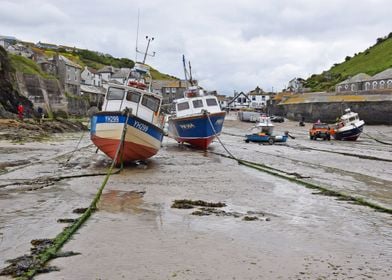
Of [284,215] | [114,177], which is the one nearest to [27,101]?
[114,177]

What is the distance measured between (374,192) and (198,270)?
8.53 meters

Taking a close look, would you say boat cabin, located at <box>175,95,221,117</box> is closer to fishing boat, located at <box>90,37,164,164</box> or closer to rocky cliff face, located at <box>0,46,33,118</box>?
fishing boat, located at <box>90,37,164,164</box>

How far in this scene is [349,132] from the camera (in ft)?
138

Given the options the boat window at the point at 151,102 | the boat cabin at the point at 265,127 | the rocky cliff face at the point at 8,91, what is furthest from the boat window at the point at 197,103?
the rocky cliff face at the point at 8,91

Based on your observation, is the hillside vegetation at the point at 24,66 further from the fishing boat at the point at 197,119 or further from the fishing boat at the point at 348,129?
the fishing boat at the point at 348,129

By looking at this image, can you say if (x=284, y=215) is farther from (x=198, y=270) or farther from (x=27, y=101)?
(x=27, y=101)

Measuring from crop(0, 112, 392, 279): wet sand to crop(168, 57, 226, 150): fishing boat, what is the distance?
12.1 m

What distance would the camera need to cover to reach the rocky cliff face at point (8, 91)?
4595 cm

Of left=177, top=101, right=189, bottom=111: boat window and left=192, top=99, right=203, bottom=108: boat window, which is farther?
left=177, top=101, right=189, bottom=111: boat window

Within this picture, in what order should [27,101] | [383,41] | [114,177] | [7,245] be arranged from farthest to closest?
[383,41]
[27,101]
[114,177]
[7,245]

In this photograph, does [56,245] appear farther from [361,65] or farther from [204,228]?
[361,65]

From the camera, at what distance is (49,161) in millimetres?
18750

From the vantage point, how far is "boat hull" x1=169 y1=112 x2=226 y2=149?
2694 cm

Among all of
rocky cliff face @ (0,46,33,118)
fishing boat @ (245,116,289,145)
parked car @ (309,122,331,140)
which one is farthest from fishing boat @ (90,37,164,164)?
rocky cliff face @ (0,46,33,118)
